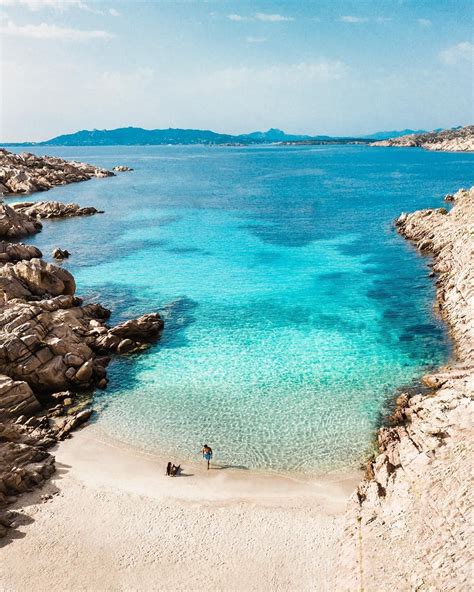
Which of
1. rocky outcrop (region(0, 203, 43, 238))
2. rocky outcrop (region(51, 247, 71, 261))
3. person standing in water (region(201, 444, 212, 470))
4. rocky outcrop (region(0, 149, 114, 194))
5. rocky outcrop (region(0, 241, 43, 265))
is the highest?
rocky outcrop (region(0, 149, 114, 194))

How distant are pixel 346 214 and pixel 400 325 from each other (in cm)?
5488

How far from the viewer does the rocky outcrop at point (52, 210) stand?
99400mm

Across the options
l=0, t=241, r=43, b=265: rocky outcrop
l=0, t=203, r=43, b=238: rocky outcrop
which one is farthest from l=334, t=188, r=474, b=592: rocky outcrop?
l=0, t=203, r=43, b=238: rocky outcrop

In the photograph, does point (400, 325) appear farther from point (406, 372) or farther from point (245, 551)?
point (245, 551)

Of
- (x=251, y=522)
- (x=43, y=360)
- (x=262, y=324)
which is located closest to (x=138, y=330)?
(x=43, y=360)

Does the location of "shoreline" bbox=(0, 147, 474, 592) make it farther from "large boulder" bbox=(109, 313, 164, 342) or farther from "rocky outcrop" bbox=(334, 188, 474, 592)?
"large boulder" bbox=(109, 313, 164, 342)

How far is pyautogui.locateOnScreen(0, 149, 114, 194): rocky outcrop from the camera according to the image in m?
131

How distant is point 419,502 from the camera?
20.7 meters

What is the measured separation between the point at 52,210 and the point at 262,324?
73.2 m

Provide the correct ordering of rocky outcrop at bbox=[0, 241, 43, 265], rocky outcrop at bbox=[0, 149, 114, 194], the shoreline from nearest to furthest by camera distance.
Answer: the shoreline < rocky outcrop at bbox=[0, 241, 43, 265] < rocky outcrop at bbox=[0, 149, 114, 194]

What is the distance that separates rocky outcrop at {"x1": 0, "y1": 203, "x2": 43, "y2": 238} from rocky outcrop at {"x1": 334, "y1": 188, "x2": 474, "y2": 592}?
72221mm

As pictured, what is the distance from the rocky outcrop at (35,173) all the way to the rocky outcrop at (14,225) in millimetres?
50686

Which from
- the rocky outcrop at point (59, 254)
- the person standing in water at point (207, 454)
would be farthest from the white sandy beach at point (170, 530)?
the rocky outcrop at point (59, 254)

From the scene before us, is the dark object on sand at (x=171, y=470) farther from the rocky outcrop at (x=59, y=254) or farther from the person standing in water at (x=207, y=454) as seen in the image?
the rocky outcrop at (x=59, y=254)
